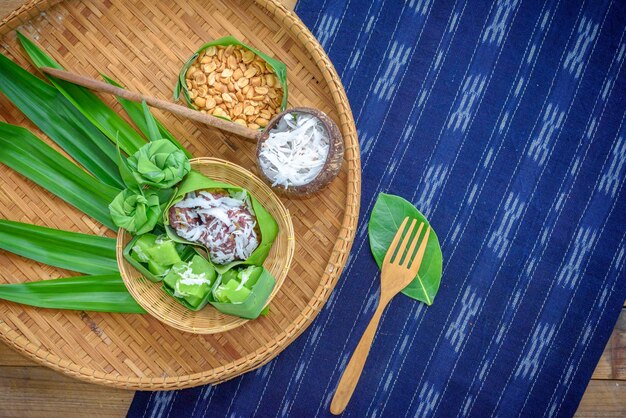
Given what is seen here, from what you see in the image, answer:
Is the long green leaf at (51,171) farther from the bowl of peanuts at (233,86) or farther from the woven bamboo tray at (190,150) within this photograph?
the bowl of peanuts at (233,86)

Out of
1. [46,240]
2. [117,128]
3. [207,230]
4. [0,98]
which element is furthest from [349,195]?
[0,98]

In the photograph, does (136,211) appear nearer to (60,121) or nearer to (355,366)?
(60,121)

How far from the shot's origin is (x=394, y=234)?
1441mm

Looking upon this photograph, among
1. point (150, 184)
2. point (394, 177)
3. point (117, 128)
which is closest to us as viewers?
point (150, 184)

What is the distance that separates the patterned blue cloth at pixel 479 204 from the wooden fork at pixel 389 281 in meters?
0.07

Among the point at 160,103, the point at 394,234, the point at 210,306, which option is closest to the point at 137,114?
the point at 160,103

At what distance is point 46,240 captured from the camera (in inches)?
49.4

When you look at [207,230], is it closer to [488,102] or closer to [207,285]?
A: [207,285]

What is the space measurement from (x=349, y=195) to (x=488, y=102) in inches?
22.3

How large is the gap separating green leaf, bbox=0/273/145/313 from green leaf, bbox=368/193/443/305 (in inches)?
23.3

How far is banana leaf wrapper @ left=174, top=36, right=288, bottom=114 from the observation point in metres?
1.21

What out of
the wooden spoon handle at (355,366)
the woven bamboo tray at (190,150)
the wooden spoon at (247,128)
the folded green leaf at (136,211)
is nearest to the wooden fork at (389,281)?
the wooden spoon handle at (355,366)

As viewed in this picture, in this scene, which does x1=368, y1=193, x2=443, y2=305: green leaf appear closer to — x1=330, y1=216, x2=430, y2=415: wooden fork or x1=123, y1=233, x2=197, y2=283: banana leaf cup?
x1=330, y1=216, x2=430, y2=415: wooden fork

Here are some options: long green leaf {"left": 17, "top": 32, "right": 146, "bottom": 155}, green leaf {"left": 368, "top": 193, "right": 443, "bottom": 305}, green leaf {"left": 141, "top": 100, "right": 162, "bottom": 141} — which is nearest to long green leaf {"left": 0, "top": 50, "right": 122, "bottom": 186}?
long green leaf {"left": 17, "top": 32, "right": 146, "bottom": 155}
